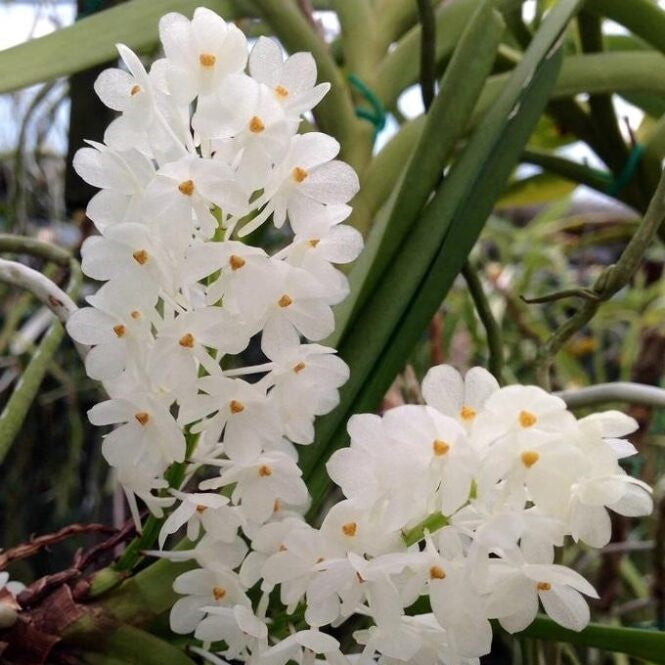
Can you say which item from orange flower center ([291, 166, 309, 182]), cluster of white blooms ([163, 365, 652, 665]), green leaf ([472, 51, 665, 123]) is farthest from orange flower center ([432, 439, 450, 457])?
green leaf ([472, 51, 665, 123])

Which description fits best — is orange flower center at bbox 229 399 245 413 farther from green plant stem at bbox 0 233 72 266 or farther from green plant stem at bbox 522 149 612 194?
green plant stem at bbox 522 149 612 194

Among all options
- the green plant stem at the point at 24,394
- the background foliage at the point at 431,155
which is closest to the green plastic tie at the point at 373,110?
the background foliage at the point at 431,155

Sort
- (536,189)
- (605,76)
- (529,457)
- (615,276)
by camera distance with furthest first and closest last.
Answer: (536,189) < (605,76) < (615,276) < (529,457)

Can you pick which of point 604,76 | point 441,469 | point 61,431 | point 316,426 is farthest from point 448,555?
point 61,431

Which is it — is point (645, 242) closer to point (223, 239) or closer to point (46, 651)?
point (223, 239)

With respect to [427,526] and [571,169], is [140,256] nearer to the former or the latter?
[427,526]

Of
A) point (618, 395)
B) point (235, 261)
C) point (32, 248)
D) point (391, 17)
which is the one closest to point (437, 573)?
point (235, 261)
